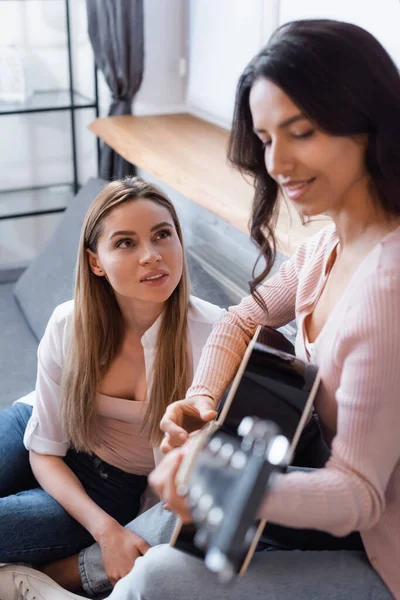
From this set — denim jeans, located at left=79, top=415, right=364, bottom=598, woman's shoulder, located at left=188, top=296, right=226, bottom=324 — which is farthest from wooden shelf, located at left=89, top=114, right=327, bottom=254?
denim jeans, located at left=79, top=415, right=364, bottom=598

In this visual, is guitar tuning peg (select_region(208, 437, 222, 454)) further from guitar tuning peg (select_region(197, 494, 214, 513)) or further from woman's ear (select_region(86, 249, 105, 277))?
woman's ear (select_region(86, 249, 105, 277))

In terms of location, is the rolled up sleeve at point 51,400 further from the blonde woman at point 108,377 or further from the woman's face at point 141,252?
the woman's face at point 141,252

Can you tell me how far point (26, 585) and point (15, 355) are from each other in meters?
0.92

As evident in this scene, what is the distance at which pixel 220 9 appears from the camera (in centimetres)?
254

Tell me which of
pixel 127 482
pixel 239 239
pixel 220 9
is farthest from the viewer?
pixel 220 9

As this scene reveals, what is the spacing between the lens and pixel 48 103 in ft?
10.2

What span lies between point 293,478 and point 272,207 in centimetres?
42

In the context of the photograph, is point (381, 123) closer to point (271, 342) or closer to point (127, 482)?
point (271, 342)

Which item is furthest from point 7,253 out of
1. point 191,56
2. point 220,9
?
point 220,9

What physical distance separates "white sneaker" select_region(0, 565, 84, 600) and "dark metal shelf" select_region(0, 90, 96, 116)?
2.02 metres

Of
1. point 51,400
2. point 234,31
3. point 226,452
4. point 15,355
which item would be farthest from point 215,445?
point 234,31

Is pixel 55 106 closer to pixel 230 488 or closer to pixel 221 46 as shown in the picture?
pixel 221 46

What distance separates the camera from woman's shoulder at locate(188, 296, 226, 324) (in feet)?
5.11

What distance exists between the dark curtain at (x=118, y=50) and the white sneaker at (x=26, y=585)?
5.38 feet
